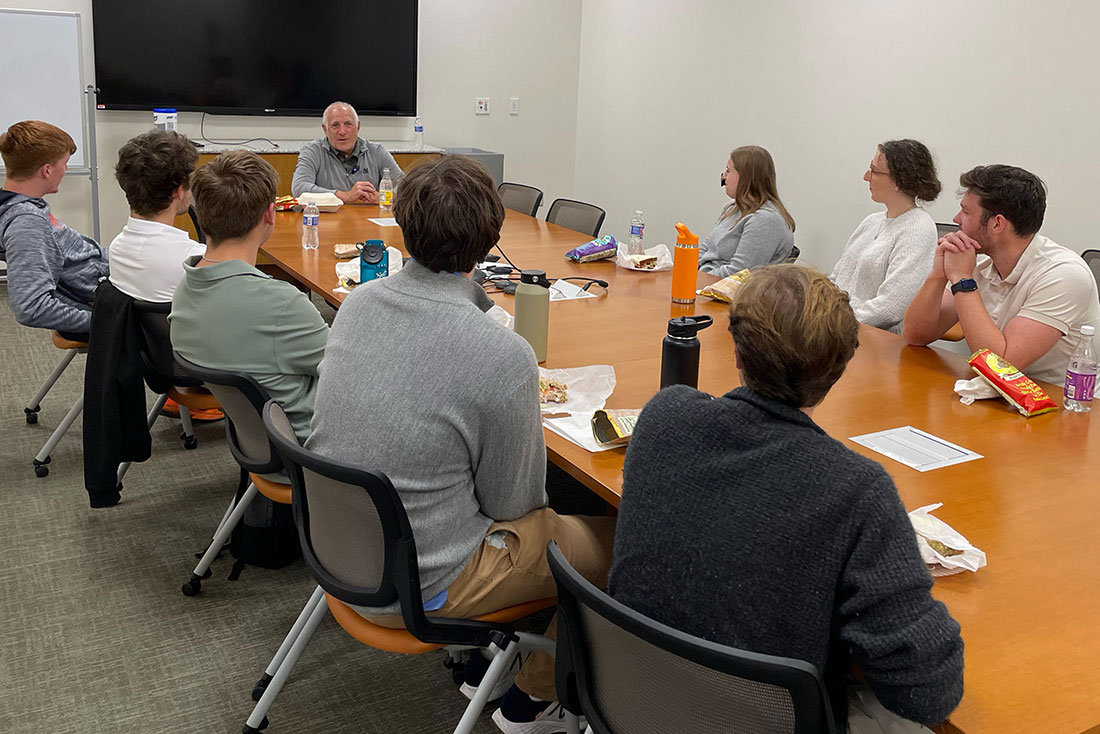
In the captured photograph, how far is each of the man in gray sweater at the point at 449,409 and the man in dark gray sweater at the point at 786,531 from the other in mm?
361

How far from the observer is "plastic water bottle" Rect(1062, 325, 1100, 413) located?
2234 millimetres

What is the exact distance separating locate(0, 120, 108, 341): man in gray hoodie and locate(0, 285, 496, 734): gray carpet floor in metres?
0.59

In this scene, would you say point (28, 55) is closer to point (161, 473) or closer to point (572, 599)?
point (161, 473)

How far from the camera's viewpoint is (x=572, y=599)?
1.35 metres

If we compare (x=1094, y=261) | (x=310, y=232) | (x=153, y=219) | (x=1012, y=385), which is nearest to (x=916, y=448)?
(x=1012, y=385)

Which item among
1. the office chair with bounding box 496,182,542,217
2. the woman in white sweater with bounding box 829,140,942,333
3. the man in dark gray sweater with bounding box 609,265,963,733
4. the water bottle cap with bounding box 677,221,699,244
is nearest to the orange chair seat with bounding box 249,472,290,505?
the man in dark gray sweater with bounding box 609,265,963,733

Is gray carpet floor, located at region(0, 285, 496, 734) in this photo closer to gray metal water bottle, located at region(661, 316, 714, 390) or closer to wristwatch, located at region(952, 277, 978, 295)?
gray metal water bottle, located at region(661, 316, 714, 390)

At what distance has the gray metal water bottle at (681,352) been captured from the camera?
200 cm

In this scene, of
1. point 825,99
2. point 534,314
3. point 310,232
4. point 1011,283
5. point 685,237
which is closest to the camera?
point 534,314

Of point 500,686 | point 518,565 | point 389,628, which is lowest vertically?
point 500,686

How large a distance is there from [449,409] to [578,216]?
10.7ft

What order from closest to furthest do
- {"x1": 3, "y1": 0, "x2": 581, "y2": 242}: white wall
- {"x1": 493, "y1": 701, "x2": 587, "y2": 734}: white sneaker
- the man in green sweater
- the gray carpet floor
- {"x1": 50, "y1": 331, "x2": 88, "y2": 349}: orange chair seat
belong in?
{"x1": 493, "y1": 701, "x2": 587, "y2": 734}: white sneaker
the gray carpet floor
the man in green sweater
{"x1": 50, "y1": 331, "x2": 88, "y2": 349}: orange chair seat
{"x1": 3, "y1": 0, "x2": 581, "y2": 242}: white wall

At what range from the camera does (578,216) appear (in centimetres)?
475

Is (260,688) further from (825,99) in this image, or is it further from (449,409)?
(825,99)
